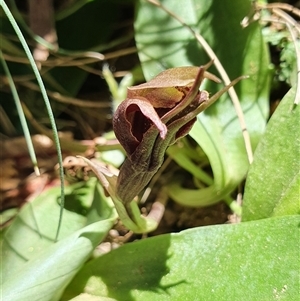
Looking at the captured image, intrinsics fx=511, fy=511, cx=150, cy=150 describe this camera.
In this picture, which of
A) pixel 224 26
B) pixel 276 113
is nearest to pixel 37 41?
pixel 224 26

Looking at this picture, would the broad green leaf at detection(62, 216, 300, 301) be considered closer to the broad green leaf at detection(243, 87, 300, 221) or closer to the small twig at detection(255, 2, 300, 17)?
the broad green leaf at detection(243, 87, 300, 221)

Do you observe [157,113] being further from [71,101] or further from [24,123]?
[71,101]

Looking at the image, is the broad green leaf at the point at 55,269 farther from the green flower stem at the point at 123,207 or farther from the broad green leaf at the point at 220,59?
the broad green leaf at the point at 220,59

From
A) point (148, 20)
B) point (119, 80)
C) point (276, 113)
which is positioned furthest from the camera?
point (119, 80)

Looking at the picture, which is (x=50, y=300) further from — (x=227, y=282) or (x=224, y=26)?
(x=224, y=26)

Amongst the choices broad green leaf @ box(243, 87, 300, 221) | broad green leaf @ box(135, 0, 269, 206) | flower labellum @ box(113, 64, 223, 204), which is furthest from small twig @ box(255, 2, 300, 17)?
flower labellum @ box(113, 64, 223, 204)
